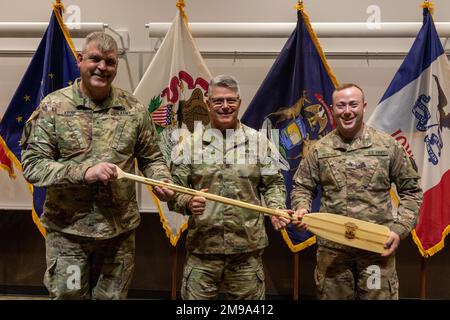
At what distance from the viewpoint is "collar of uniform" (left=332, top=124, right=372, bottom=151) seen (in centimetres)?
210

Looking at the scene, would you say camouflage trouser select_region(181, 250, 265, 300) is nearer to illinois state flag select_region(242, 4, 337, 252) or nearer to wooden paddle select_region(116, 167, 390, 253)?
wooden paddle select_region(116, 167, 390, 253)

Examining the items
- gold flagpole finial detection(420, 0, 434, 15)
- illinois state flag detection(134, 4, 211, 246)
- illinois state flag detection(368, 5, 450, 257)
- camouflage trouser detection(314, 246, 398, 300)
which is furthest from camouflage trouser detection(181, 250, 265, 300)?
gold flagpole finial detection(420, 0, 434, 15)

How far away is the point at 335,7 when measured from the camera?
3215mm

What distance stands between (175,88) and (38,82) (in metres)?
0.92

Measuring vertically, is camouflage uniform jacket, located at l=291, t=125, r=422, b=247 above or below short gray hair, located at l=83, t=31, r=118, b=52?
below

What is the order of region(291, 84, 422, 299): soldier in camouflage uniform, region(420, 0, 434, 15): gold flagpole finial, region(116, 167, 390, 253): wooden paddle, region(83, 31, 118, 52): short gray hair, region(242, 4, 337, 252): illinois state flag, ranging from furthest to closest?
region(242, 4, 337, 252): illinois state flag → region(420, 0, 434, 15): gold flagpole finial → region(291, 84, 422, 299): soldier in camouflage uniform → region(116, 167, 390, 253): wooden paddle → region(83, 31, 118, 52): short gray hair

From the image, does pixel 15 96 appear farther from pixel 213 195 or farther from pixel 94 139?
pixel 213 195

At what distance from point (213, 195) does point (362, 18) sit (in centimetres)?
203

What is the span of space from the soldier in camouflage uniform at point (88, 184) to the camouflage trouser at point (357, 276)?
84cm

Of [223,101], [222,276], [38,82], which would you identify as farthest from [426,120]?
[38,82]

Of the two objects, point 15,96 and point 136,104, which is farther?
point 15,96

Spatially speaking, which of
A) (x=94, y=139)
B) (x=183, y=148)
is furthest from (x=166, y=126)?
(x=94, y=139)

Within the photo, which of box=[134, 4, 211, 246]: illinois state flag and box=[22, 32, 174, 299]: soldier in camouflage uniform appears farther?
box=[134, 4, 211, 246]: illinois state flag

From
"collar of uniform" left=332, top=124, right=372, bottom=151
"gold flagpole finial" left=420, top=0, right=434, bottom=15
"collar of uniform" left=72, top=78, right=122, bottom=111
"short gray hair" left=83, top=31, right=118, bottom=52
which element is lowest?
"collar of uniform" left=332, top=124, right=372, bottom=151
